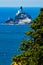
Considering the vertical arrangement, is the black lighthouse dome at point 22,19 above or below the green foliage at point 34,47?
above

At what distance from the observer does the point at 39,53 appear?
34.9ft

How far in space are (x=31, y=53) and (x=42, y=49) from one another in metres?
0.34

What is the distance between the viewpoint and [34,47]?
10.9 m

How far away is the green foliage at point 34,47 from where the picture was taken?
420 inches

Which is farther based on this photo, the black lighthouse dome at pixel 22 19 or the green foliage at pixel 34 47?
the black lighthouse dome at pixel 22 19

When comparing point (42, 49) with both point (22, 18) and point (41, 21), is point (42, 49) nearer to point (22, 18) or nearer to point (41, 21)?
point (41, 21)

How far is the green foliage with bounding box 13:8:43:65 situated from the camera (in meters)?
10.7

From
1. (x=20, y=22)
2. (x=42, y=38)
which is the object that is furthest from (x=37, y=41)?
(x=20, y=22)

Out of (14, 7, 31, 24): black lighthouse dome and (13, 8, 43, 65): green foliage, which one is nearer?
(13, 8, 43, 65): green foliage

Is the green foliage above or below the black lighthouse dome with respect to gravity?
below

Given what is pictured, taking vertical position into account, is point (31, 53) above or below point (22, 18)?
below

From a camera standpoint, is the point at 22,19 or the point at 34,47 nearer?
the point at 34,47

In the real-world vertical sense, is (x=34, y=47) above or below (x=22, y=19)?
below

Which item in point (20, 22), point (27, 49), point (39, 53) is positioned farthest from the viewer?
point (20, 22)
